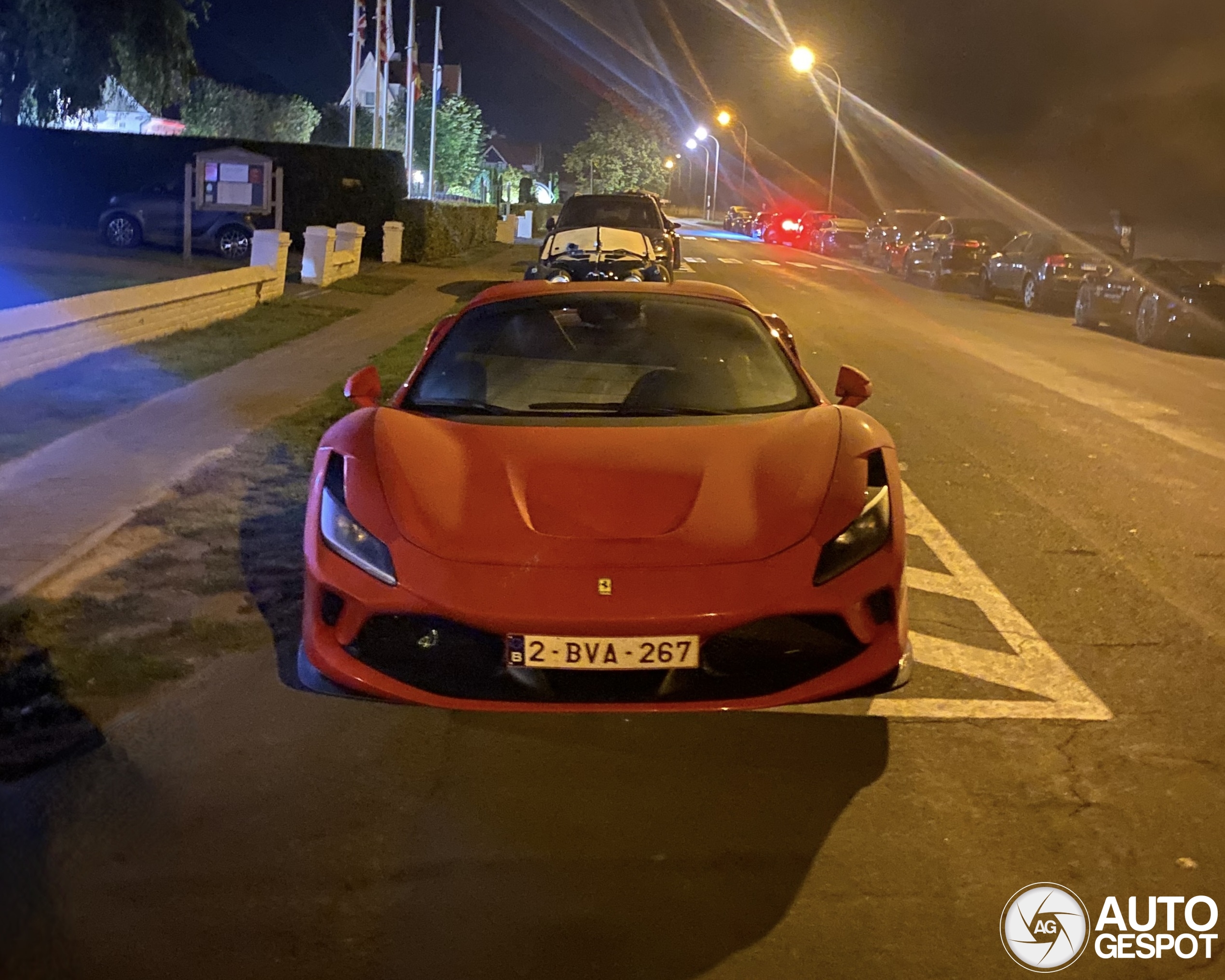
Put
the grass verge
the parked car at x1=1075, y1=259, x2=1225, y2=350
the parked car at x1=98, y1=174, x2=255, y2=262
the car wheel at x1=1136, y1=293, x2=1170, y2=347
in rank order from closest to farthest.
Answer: the grass verge
the parked car at x1=1075, y1=259, x2=1225, y2=350
the car wheel at x1=1136, y1=293, x2=1170, y2=347
the parked car at x1=98, y1=174, x2=255, y2=262

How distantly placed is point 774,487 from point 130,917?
2302mm

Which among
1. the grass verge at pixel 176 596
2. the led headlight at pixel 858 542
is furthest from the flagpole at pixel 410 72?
the led headlight at pixel 858 542

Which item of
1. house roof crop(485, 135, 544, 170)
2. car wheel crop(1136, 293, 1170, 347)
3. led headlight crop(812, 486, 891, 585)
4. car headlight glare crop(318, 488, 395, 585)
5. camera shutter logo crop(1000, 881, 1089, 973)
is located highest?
house roof crop(485, 135, 544, 170)

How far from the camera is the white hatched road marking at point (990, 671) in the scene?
16.2 ft

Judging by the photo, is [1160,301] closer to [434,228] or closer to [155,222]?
[434,228]

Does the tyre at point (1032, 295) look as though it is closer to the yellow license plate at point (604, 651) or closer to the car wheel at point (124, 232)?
the car wheel at point (124, 232)

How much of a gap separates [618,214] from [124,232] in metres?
10.5

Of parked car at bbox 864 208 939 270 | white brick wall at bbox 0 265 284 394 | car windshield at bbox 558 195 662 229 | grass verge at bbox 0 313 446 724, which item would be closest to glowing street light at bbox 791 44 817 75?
parked car at bbox 864 208 939 270

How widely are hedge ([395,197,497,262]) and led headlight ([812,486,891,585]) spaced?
92.1 feet

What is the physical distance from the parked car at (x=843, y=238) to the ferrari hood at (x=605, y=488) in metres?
41.4

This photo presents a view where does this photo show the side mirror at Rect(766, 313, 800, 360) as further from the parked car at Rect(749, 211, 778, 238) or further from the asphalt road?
the parked car at Rect(749, 211, 778, 238)

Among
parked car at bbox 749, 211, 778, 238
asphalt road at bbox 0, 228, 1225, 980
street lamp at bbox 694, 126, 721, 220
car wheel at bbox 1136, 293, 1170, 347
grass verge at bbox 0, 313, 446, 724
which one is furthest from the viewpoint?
street lamp at bbox 694, 126, 721, 220

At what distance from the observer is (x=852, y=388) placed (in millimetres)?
5781

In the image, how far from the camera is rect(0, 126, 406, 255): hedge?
31.0 metres
